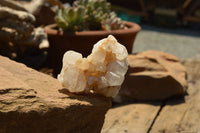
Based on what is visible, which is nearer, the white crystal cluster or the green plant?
the white crystal cluster

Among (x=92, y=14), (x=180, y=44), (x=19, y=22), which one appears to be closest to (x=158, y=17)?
(x=180, y=44)

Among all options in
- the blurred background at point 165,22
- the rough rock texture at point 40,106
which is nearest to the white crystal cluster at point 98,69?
the rough rock texture at point 40,106

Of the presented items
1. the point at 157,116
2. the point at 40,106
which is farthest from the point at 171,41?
the point at 40,106

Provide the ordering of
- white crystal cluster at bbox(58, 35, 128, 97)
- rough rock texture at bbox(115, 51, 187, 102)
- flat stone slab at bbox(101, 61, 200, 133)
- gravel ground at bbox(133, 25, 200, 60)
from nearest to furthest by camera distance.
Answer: white crystal cluster at bbox(58, 35, 128, 97), flat stone slab at bbox(101, 61, 200, 133), rough rock texture at bbox(115, 51, 187, 102), gravel ground at bbox(133, 25, 200, 60)

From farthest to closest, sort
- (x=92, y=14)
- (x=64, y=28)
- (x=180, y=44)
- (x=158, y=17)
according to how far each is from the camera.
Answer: (x=158, y=17) < (x=180, y=44) < (x=92, y=14) < (x=64, y=28)

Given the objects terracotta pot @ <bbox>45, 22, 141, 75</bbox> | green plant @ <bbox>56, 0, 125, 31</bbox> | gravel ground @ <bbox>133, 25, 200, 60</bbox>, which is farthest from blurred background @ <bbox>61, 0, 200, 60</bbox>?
terracotta pot @ <bbox>45, 22, 141, 75</bbox>

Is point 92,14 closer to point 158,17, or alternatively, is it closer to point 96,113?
point 96,113

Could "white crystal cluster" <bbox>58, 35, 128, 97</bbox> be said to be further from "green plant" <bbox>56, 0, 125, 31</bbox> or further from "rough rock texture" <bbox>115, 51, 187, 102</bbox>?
"green plant" <bbox>56, 0, 125, 31</bbox>
